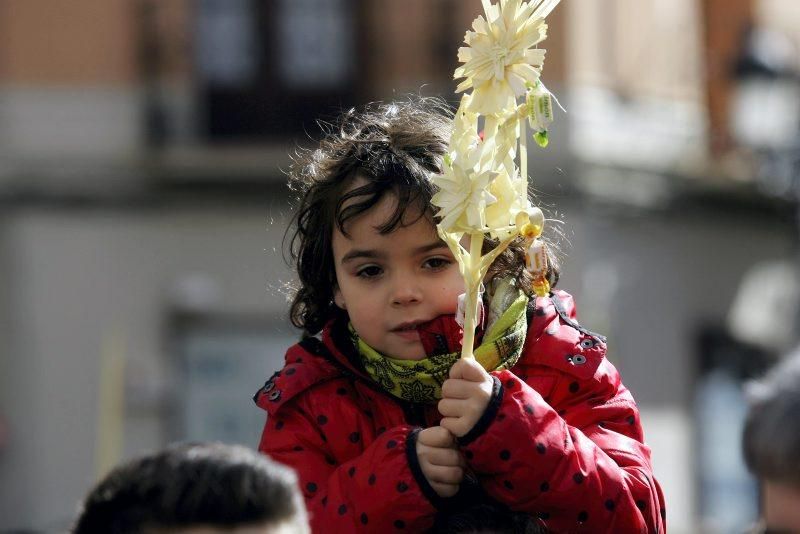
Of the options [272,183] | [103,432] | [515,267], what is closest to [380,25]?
[272,183]

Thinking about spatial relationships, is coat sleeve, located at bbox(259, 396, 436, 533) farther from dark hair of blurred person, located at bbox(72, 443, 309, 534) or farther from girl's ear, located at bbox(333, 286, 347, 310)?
dark hair of blurred person, located at bbox(72, 443, 309, 534)

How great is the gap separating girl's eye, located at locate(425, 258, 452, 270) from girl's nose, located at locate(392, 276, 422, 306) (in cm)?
4

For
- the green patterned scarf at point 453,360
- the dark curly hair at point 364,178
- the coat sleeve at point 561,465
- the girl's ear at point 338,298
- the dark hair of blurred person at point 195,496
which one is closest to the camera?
the dark hair of blurred person at point 195,496

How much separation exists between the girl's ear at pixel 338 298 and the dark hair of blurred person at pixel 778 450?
29.9 inches

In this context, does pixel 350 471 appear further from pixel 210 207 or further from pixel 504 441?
pixel 210 207

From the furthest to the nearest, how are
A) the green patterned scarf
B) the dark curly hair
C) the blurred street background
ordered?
the blurred street background → the dark curly hair → the green patterned scarf

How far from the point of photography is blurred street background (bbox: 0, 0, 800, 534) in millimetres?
13086

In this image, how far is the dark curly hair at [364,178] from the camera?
328 cm

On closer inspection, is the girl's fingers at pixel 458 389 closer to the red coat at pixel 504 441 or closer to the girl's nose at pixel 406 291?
the red coat at pixel 504 441

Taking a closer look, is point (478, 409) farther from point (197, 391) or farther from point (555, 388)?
point (197, 391)

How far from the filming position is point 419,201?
10.6 feet

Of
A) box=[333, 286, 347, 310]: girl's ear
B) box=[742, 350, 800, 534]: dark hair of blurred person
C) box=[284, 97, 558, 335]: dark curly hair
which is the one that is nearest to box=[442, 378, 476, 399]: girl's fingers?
box=[284, 97, 558, 335]: dark curly hair

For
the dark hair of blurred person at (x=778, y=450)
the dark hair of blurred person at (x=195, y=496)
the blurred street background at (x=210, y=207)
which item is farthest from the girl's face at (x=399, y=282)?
the blurred street background at (x=210, y=207)

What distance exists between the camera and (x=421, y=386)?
322 centimetres
